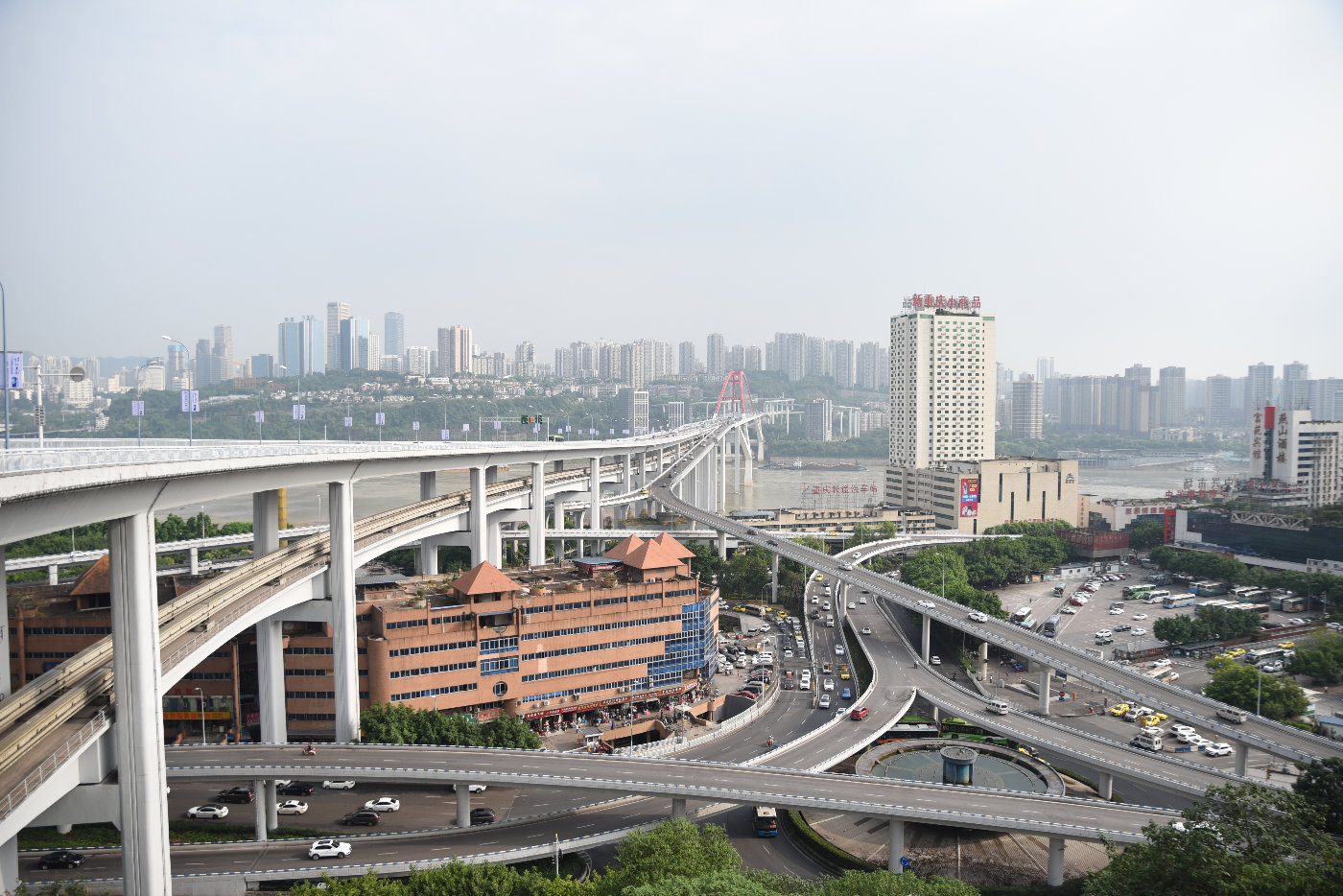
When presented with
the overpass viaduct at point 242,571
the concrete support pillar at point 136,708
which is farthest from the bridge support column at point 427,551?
the concrete support pillar at point 136,708

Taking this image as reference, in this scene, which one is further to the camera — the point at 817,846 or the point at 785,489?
the point at 785,489

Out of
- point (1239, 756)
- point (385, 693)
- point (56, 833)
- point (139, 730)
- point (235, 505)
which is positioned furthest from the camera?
point (235, 505)

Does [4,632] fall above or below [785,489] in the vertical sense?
above

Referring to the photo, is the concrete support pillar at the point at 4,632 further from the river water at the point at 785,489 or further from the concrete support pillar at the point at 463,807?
the river water at the point at 785,489

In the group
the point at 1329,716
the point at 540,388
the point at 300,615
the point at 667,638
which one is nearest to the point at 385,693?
the point at 300,615

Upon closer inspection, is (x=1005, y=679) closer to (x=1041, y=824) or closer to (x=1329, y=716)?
(x=1329, y=716)

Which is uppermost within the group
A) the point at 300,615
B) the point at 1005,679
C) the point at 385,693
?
the point at 300,615

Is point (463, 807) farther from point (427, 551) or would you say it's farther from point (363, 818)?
point (427, 551)

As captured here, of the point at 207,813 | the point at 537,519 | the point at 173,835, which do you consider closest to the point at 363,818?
the point at 207,813
